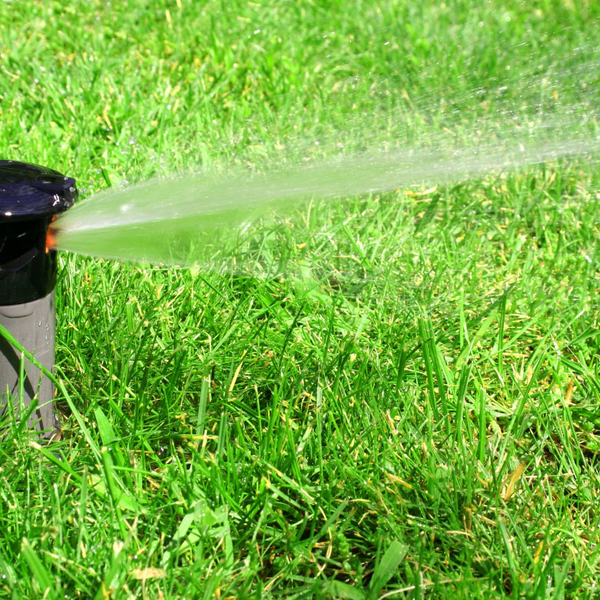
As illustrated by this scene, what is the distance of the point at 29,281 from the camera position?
1.30m

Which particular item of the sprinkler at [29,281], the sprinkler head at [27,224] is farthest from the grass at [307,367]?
the sprinkler head at [27,224]

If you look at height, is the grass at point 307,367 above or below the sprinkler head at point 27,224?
below

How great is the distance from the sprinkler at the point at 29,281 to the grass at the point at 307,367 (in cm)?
6

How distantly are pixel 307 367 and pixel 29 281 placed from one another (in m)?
0.64

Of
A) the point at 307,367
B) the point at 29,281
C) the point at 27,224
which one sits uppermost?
the point at 27,224

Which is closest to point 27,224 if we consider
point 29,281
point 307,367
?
point 29,281

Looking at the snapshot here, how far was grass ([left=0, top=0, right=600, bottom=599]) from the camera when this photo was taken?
4.24ft

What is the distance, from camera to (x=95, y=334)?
172 cm

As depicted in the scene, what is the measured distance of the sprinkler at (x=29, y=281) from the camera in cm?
122

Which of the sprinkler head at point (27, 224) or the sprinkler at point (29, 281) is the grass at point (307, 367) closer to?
the sprinkler at point (29, 281)

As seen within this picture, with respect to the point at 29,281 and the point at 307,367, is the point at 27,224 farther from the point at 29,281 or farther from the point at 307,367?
the point at 307,367

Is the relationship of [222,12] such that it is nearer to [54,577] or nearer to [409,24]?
[409,24]

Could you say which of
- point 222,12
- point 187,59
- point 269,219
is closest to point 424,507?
point 269,219

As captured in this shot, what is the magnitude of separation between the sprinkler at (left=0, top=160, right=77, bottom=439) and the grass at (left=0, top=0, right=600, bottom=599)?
62 mm
